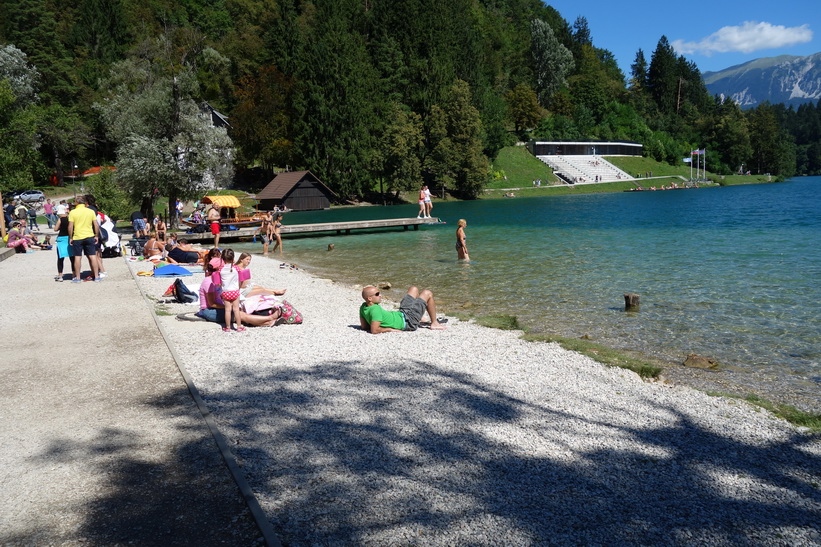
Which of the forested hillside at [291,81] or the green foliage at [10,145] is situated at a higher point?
the forested hillside at [291,81]

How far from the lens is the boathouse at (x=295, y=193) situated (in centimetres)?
6309

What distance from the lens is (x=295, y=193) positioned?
212 feet

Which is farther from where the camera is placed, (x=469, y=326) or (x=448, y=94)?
(x=448, y=94)

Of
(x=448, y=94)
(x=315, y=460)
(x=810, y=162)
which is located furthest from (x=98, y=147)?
(x=810, y=162)

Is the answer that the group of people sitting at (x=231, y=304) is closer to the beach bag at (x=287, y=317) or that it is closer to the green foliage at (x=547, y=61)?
the beach bag at (x=287, y=317)

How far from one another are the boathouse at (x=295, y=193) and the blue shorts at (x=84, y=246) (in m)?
45.3

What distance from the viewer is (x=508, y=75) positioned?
4951 inches

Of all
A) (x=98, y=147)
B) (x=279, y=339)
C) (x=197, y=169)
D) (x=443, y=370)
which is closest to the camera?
(x=443, y=370)

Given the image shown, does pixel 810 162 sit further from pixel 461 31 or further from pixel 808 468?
pixel 808 468

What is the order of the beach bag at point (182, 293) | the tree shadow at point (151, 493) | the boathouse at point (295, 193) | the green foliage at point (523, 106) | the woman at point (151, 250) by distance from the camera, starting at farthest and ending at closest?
the green foliage at point (523, 106)
the boathouse at point (295, 193)
the woman at point (151, 250)
the beach bag at point (182, 293)
the tree shadow at point (151, 493)

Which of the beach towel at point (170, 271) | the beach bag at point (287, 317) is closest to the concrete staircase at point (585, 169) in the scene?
the beach towel at point (170, 271)

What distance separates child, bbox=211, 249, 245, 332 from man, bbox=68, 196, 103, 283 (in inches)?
273

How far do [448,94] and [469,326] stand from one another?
7134cm

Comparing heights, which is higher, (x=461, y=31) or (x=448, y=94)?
(x=461, y=31)
